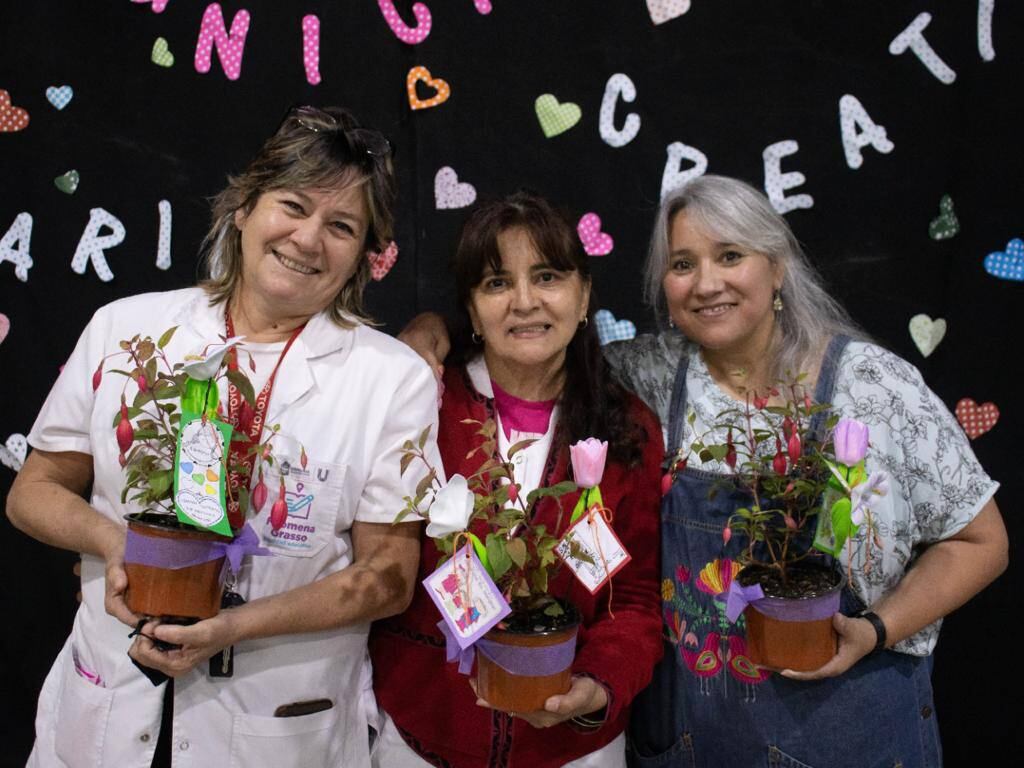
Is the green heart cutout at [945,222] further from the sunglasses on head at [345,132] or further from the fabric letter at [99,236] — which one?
the fabric letter at [99,236]

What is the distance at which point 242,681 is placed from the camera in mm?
1547

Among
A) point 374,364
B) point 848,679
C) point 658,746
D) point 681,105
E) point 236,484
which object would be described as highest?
point 681,105

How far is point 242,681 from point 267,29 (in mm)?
1545

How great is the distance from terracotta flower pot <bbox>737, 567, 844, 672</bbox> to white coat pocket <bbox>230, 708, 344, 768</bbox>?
725 mm

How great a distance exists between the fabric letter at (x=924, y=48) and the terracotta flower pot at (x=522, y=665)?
1.58 meters

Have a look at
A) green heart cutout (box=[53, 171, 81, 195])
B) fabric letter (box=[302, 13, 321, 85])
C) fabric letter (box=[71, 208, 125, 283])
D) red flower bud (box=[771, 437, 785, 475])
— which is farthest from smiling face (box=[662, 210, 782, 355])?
green heart cutout (box=[53, 171, 81, 195])

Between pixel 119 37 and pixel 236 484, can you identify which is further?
pixel 119 37

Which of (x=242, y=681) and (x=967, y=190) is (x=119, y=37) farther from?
(x=967, y=190)

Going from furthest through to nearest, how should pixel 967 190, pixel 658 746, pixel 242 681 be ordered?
pixel 967 190 → pixel 658 746 → pixel 242 681

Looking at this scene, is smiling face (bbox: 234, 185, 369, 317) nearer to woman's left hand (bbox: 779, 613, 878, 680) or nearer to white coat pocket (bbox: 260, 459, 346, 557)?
white coat pocket (bbox: 260, 459, 346, 557)

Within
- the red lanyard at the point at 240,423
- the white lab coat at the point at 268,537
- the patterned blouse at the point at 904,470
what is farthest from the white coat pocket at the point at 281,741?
the patterned blouse at the point at 904,470

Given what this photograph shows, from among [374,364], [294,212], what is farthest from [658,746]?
[294,212]

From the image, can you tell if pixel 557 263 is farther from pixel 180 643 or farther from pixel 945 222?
pixel 945 222

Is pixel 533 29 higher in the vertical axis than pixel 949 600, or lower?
higher
